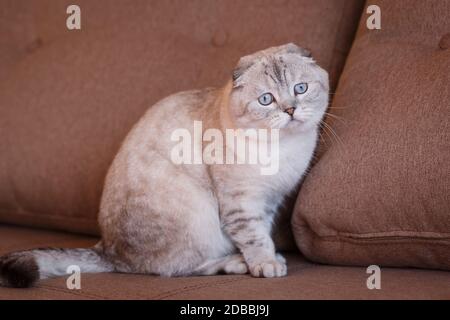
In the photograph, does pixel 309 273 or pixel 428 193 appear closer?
pixel 428 193

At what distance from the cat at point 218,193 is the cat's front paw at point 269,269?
0.11ft

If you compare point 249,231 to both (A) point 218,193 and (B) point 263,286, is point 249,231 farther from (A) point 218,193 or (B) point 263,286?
(B) point 263,286

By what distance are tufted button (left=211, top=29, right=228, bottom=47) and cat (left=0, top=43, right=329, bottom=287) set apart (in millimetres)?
398

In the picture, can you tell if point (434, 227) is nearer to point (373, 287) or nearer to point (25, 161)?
point (373, 287)

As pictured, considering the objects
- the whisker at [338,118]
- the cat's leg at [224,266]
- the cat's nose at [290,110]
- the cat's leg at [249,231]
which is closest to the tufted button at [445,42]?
the whisker at [338,118]

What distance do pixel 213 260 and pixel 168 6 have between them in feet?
3.87

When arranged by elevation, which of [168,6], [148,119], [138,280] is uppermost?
[168,6]

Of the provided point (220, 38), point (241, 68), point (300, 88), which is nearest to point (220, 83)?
point (220, 38)

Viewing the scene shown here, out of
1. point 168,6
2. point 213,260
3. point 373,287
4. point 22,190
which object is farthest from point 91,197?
point 373,287

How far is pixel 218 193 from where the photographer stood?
1789 mm

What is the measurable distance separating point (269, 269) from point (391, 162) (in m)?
0.46

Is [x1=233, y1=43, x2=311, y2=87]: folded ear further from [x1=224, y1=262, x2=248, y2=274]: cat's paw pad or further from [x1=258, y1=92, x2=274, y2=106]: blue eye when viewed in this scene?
[x1=224, y1=262, x2=248, y2=274]: cat's paw pad

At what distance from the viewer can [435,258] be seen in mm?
1470

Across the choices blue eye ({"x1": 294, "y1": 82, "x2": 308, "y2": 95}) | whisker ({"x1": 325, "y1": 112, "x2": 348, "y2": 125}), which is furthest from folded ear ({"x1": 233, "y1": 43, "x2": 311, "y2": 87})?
whisker ({"x1": 325, "y1": 112, "x2": 348, "y2": 125})
